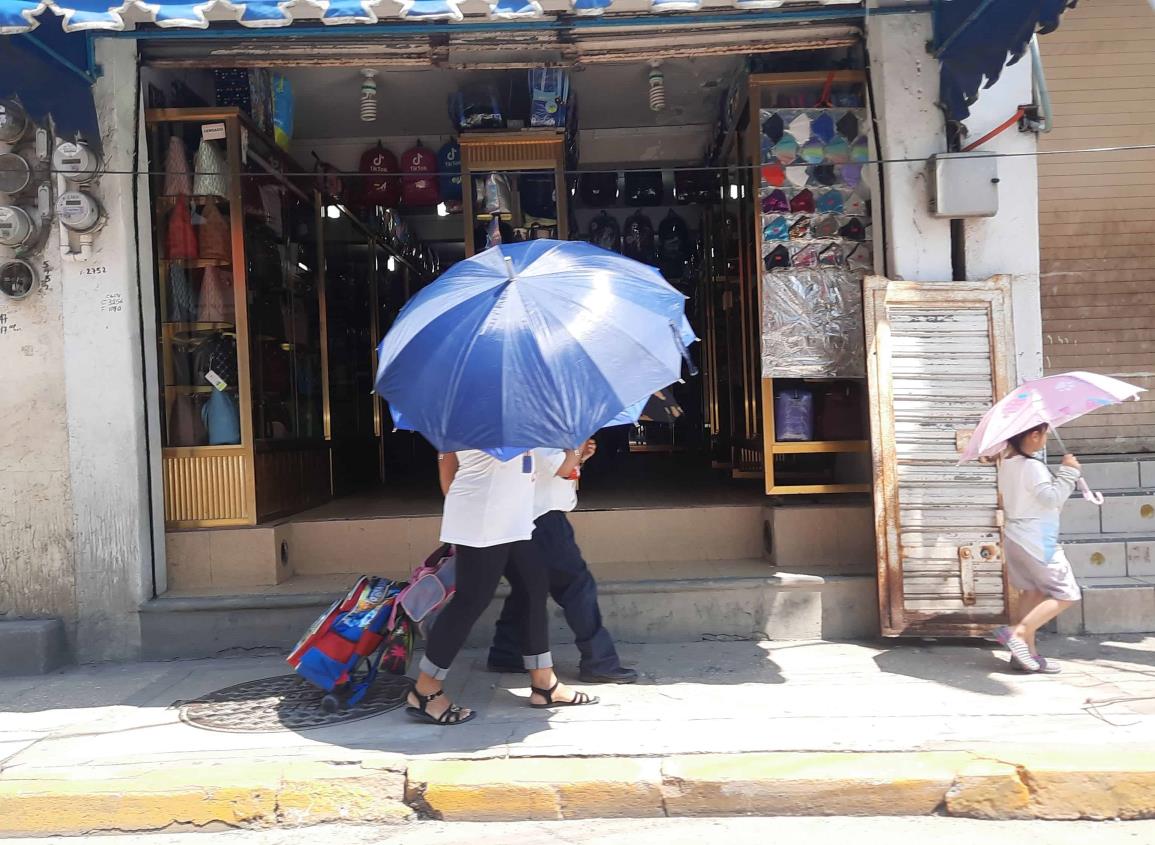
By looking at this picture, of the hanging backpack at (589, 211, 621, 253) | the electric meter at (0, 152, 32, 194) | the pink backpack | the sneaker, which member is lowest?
the sneaker

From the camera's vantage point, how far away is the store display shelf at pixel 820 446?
20.7 ft

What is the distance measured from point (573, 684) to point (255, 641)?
2.08 meters

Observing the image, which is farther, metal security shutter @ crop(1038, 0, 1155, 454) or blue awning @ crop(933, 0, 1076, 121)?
metal security shutter @ crop(1038, 0, 1155, 454)

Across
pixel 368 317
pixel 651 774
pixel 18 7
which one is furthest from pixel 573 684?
pixel 368 317

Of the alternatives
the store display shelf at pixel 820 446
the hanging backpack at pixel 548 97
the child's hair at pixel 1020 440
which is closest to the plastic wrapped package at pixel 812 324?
the store display shelf at pixel 820 446

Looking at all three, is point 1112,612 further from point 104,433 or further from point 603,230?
point 104,433

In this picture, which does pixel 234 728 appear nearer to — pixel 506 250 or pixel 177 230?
pixel 506 250

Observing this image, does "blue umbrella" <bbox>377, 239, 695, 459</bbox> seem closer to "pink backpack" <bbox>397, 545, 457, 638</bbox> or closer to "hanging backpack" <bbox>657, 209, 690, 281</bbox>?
"pink backpack" <bbox>397, 545, 457, 638</bbox>

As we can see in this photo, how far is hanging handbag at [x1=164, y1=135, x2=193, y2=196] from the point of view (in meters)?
6.38

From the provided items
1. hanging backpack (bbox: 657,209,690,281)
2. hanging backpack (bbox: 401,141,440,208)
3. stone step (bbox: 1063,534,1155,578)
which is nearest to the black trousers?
stone step (bbox: 1063,534,1155,578)

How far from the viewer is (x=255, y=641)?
5.95 meters

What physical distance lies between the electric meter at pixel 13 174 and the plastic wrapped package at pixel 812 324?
4.64 m

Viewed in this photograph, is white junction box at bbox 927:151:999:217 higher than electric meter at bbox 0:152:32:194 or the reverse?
the reverse

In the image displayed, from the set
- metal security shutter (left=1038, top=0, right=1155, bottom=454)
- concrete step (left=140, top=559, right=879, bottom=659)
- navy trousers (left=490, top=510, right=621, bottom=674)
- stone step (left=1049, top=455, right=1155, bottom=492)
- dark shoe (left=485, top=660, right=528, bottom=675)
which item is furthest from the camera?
metal security shutter (left=1038, top=0, right=1155, bottom=454)
